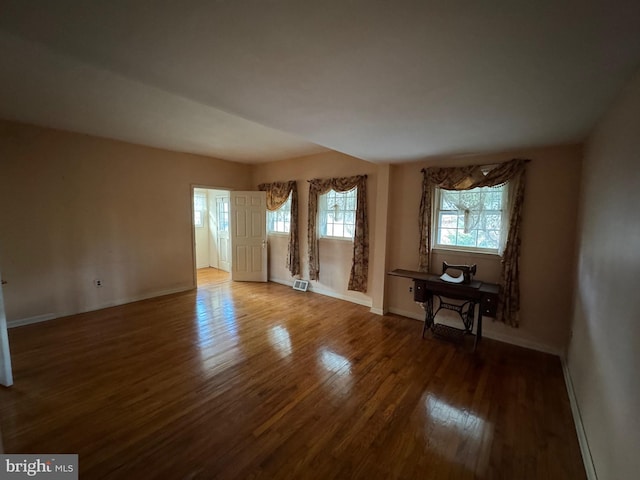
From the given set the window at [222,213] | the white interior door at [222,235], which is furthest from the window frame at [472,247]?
the white interior door at [222,235]

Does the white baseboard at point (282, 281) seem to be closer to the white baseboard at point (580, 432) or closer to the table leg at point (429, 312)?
the table leg at point (429, 312)

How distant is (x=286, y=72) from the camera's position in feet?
5.15

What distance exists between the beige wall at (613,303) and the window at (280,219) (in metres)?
4.56

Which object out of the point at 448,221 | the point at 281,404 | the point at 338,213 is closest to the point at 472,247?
the point at 448,221

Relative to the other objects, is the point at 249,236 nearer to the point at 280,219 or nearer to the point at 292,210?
the point at 280,219

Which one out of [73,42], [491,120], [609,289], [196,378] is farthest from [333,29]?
[196,378]

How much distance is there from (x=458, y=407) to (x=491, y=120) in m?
2.40

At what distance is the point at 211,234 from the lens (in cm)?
743

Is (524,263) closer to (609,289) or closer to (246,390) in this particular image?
(609,289)

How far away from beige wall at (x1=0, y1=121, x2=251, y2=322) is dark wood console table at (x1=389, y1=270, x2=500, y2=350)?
4.08 meters

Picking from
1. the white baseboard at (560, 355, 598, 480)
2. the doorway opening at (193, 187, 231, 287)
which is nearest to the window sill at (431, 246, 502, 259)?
the white baseboard at (560, 355, 598, 480)

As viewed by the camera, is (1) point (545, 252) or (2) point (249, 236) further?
(2) point (249, 236)

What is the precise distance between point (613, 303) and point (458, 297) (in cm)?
172

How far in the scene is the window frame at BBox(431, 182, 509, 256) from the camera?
3275 mm
